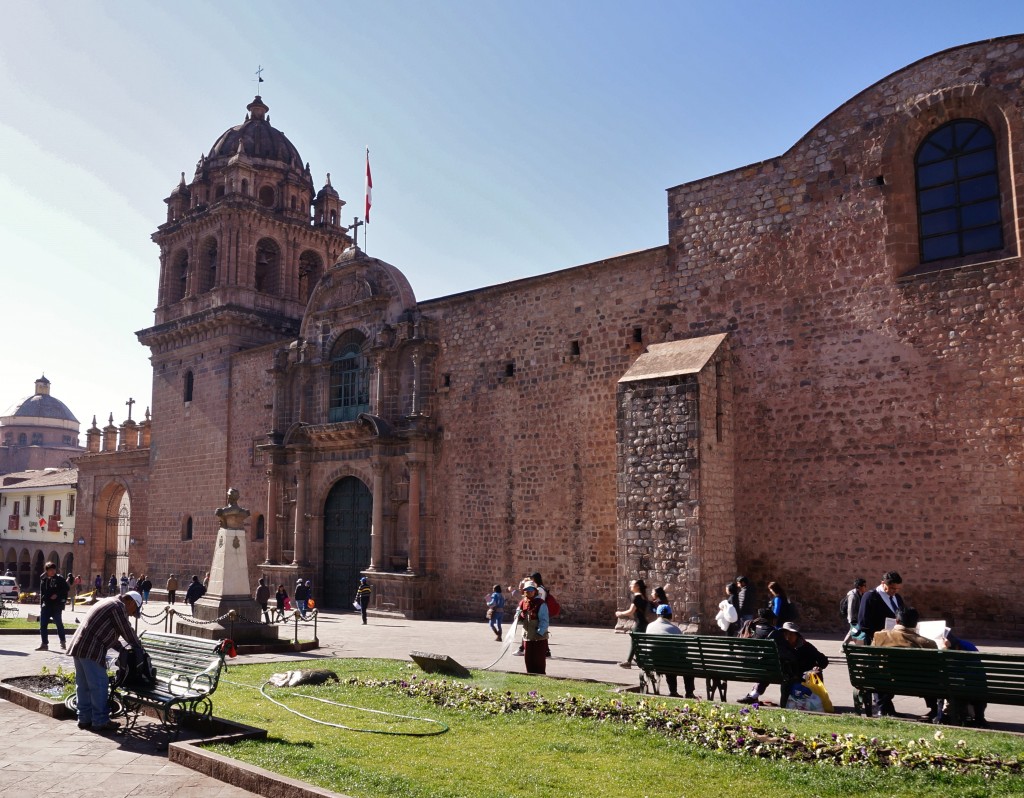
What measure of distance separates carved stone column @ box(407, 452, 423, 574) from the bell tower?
279 inches

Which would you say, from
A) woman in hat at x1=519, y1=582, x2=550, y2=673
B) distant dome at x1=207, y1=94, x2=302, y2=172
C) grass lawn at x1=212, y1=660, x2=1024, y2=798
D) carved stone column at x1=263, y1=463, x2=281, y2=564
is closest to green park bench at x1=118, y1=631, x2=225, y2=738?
grass lawn at x1=212, y1=660, x2=1024, y2=798

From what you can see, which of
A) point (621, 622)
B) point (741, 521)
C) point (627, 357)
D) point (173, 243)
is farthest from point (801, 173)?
point (173, 243)

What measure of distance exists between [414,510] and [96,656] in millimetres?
12964

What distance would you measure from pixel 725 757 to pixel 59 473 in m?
49.1

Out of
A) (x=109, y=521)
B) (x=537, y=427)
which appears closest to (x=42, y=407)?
(x=109, y=521)

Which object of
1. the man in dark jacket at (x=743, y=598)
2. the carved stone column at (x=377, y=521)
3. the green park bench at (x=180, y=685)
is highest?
the carved stone column at (x=377, y=521)

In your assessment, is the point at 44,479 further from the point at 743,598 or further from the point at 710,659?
the point at 710,659

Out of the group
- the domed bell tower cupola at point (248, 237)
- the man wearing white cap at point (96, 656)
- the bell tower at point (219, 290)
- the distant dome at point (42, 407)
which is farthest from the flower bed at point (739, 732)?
the distant dome at point (42, 407)

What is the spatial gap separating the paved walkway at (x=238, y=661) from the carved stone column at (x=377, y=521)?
78.7 inches

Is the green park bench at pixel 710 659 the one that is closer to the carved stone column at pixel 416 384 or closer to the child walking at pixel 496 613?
the child walking at pixel 496 613

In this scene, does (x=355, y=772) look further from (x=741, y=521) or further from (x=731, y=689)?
(x=741, y=521)

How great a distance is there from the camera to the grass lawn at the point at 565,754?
5180 mm

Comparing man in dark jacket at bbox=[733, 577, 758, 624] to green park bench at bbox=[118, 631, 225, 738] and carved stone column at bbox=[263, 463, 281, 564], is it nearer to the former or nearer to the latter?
green park bench at bbox=[118, 631, 225, 738]

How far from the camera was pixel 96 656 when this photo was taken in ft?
23.1
